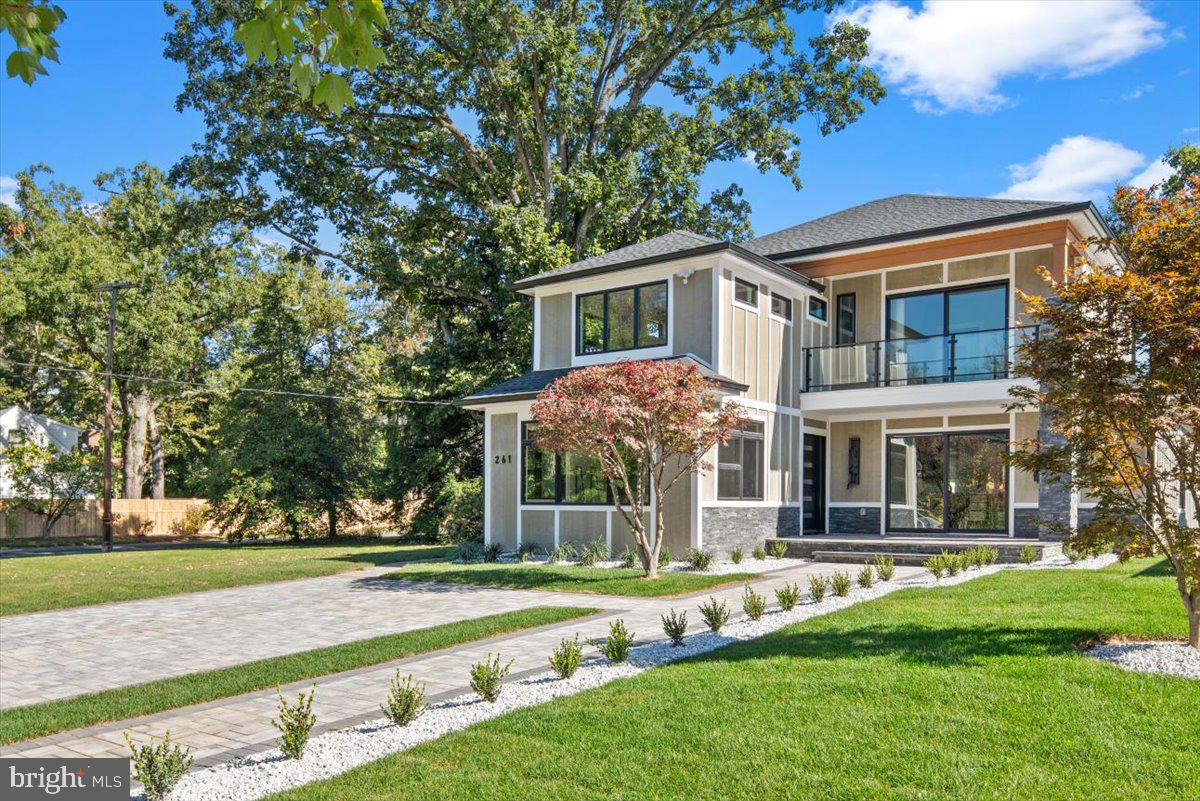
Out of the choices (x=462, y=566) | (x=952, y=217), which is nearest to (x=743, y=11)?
(x=952, y=217)

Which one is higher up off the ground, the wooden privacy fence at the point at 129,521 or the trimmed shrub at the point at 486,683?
the trimmed shrub at the point at 486,683

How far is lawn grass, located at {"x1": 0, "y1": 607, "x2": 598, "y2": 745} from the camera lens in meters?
6.87

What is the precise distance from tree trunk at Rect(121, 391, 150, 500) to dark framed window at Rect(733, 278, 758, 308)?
26.6 metres

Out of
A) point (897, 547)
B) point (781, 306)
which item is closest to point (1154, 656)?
point (897, 547)

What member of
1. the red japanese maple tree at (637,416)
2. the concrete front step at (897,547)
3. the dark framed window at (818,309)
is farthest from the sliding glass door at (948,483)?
the red japanese maple tree at (637,416)

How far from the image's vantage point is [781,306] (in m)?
19.4

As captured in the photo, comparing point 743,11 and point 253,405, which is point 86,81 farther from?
point 743,11

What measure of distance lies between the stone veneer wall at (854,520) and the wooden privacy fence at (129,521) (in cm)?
1597

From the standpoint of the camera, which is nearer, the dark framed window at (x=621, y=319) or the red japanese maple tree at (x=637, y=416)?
the red japanese maple tree at (x=637, y=416)

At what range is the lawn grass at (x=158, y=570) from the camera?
14625 millimetres

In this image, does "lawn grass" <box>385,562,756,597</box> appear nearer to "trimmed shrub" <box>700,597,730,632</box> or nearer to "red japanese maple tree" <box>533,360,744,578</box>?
"red japanese maple tree" <box>533,360,744,578</box>

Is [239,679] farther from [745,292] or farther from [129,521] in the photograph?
[129,521]

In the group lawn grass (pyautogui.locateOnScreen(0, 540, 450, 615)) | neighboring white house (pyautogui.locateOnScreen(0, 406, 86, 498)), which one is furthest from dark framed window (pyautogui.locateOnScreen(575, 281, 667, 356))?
neighboring white house (pyautogui.locateOnScreen(0, 406, 86, 498))

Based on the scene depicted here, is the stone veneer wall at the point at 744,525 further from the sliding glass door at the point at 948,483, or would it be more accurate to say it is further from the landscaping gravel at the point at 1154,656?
the landscaping gravel at the point at 1154,656
